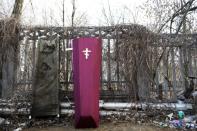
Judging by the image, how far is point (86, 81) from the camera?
634cm

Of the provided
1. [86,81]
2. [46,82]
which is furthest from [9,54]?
[86,81]

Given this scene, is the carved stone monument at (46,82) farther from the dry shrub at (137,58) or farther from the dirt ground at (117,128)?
the dry shrub at (137,58)

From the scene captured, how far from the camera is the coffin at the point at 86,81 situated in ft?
20.7

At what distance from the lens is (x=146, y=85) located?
8.50 meters

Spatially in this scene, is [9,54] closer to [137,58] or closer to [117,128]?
[137,58]

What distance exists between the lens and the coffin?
20.7 feet

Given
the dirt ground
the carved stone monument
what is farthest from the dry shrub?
the carved stone monument

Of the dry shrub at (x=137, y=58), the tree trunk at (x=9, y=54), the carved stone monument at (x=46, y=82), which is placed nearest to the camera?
the carved stone monument at (x=46, y=82)

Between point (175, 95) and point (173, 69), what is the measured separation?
0.67 meters

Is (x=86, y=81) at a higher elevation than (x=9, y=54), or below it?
below

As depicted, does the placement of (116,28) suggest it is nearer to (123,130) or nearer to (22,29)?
(22,29)

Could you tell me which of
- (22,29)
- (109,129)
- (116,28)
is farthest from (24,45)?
(109,129)

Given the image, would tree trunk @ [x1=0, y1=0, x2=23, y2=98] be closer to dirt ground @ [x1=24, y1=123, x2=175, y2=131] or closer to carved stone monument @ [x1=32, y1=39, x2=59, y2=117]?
carved stone monument @ [x1=32, y1=39, x2=59, y2=117]

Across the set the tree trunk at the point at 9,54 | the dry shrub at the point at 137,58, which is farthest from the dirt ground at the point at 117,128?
the tree trunk at the point at 9,54
